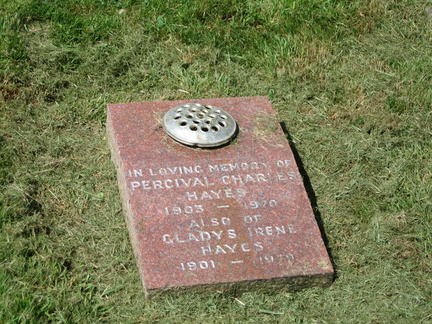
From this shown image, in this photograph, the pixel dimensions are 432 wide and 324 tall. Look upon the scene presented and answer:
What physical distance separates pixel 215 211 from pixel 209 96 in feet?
4.65

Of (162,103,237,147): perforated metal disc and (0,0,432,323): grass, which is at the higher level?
(162,103,237,147): perforated metal disc

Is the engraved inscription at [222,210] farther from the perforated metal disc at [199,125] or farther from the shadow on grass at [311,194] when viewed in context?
the shadow on grass at [311,194]

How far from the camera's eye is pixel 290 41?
199 inches

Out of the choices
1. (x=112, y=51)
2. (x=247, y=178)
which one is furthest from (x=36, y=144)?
(x=247, y=178)

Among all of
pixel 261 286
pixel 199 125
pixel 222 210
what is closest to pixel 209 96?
pixel 199 125

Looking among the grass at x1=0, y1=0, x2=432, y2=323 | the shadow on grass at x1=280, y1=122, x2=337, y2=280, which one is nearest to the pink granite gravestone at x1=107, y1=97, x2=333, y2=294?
the grass at x1=0, y1=0, x2=432, y2=323

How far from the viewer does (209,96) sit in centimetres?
464

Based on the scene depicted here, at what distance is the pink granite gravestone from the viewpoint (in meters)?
3.23

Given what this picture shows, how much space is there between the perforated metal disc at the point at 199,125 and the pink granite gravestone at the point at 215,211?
50mm

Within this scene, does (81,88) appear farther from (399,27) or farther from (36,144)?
(399,27)

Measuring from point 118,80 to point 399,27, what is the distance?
7.40ft

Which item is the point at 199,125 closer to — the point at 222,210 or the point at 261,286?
the point at 222,210

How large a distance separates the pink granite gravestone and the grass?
0.46 ft

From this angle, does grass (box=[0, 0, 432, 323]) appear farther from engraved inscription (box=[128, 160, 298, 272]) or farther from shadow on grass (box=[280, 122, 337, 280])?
engraved inscription (box=[128, 160, 298, 272])
